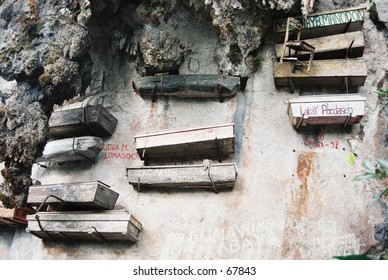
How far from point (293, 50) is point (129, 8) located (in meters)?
3.67

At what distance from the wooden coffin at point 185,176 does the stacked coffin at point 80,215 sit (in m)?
0.59

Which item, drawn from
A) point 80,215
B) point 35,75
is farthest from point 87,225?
point 35,75

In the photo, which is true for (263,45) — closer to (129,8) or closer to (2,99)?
(129,8)

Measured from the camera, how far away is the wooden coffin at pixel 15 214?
969 centimetres

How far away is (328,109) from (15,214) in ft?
23.2

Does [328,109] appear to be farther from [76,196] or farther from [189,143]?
[76,196]

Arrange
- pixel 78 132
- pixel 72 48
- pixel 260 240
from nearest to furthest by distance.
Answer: pixel 260 240
pixel 72 48
pixel 78 132

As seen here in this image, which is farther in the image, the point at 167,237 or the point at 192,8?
the point at 192,8

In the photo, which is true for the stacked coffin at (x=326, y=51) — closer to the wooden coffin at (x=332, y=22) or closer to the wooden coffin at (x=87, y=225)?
the wooden coffin at (x=332, y=22)

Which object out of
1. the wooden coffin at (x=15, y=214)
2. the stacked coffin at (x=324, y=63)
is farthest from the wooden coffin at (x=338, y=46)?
the wooden coffin at (x=15, y=214)

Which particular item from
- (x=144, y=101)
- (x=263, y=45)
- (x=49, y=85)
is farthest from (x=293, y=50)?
(x=49, y=85)

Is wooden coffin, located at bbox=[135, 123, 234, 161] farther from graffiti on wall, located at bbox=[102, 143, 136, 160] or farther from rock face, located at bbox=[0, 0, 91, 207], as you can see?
rock face, located at bbox=[0, 0, 91, 207]

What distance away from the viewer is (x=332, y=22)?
27.4 feet

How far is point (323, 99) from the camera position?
783cm
